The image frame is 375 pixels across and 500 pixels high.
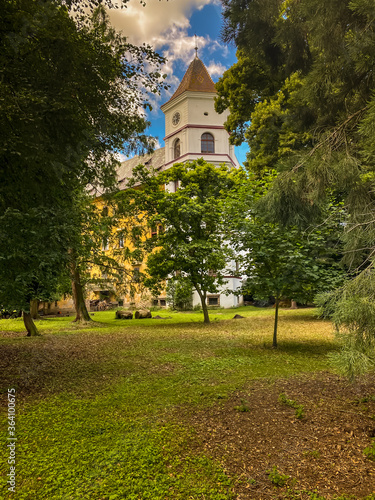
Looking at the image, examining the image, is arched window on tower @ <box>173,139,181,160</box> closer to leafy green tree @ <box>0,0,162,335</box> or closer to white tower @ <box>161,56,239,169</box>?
white tower @ <box>161,56,239,169</box>

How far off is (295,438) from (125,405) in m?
2.30

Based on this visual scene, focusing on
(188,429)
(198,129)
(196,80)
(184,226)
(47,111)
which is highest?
(196,80)

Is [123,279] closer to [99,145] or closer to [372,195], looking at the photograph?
[99,145]

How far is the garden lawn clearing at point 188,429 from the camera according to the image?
9.32 ft

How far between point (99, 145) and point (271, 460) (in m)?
5.64

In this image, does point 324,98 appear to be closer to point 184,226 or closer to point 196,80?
point 184,226

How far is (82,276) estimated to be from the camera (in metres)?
16.5

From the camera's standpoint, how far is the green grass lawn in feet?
9.45

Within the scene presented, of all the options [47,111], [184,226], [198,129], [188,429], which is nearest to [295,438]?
[188,429]

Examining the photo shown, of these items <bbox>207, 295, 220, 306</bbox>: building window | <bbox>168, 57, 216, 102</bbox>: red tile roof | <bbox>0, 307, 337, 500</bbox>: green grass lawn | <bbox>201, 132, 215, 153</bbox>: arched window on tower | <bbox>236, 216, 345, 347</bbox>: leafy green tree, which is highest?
<bbox>168, 57, 216, 102</bbox>: red tile roof

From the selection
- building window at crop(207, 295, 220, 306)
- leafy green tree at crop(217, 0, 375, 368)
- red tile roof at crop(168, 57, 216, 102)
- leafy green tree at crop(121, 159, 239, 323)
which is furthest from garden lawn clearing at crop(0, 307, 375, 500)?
red tile roof at crop(168, 57, 216, 102)

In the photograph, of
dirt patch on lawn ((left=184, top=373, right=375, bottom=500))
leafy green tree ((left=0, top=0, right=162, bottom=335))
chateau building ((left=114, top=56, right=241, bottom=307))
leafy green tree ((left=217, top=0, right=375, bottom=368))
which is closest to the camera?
dirt patch on lawn ((left=184, top=373, right=375, bottom=500))

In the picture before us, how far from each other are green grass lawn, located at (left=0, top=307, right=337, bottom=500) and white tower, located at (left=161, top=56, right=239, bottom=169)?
20630 millimetres

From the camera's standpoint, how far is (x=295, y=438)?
3.59 m
